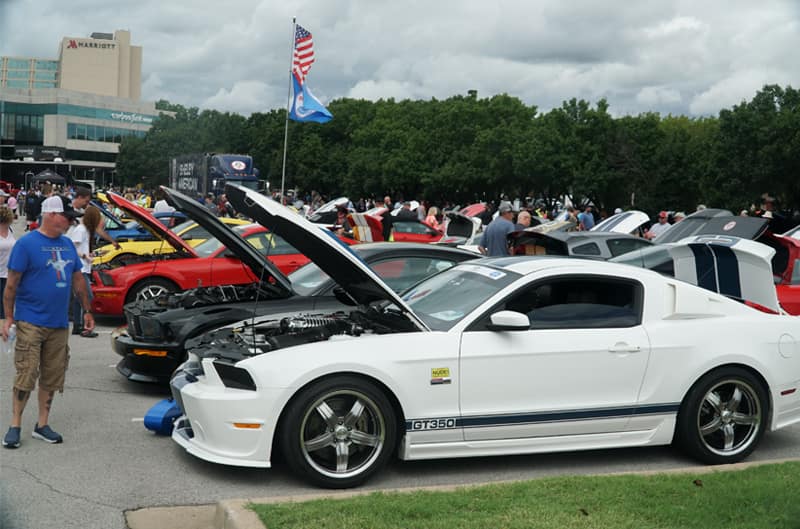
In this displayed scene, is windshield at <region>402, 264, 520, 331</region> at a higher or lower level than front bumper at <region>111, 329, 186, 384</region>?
higher

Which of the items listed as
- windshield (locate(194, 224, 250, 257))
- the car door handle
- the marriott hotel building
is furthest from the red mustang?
the marriott hotel building

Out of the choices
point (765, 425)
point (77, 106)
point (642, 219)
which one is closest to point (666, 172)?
point (642, 219)

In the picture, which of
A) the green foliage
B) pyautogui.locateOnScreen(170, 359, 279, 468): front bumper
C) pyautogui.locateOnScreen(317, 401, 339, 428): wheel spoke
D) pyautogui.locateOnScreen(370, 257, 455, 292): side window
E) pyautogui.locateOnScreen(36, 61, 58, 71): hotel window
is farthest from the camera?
pyautogui.locateOnScreen(36, 61, 58, 71): hotel window

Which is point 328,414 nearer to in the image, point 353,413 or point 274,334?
point 353,413

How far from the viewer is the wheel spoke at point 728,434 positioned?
6.17 metres

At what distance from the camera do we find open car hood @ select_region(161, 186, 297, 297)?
807 centimetres

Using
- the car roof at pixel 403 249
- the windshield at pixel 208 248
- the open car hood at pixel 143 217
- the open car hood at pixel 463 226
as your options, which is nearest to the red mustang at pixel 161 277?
the windshield at pixel 208 248

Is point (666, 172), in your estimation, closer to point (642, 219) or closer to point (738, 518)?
point (642, 219)

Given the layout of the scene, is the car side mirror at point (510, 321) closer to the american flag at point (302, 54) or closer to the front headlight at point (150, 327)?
the front headlight at point (150, 327)

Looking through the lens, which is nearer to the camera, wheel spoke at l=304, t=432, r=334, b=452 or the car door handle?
wheel spoke at l=304, t=432, r=334, b=452

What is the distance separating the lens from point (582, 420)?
230 inches

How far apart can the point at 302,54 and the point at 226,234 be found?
787 inches

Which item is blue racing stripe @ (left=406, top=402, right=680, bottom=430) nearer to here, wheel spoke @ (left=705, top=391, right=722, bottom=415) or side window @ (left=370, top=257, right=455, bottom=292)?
wheel spoke @ (left=705, top=391, right=722, bottom=415)

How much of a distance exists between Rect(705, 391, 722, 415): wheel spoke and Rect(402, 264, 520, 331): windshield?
1.64 meters
